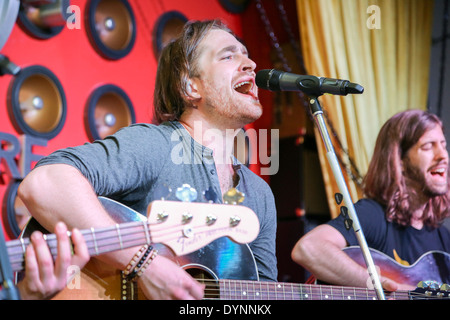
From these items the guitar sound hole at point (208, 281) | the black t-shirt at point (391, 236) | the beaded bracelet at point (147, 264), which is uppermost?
the beaded bracelet at point (147, 264)

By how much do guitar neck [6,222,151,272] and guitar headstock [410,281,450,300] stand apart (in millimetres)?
1178

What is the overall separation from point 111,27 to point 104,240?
2.10m

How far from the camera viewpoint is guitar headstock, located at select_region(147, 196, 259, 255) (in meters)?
1.29

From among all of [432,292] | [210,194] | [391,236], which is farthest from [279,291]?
[391,236]

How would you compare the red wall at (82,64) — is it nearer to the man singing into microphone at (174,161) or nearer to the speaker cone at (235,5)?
the speaker cone at (235,5)

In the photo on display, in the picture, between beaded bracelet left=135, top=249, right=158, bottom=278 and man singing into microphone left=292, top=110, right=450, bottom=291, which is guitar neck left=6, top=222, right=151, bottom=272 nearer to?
beaded bracelet left=135, top=249, right=158, bottom=278

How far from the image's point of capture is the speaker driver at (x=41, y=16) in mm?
2543

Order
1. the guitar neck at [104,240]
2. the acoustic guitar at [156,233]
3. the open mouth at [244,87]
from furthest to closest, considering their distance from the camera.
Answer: the open mouth at [244,87] → the acoustic guitar at [156,233] → the guitar neck at [104,240]

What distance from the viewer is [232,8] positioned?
3750 mm

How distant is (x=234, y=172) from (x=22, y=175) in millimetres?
1069

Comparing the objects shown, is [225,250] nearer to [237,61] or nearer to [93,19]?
[237,61]

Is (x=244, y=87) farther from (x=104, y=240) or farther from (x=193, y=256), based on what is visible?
(x=104, y=240)

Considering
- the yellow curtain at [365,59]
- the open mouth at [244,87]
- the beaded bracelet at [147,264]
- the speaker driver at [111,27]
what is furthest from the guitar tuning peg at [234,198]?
the yellow curtain at [365,59]

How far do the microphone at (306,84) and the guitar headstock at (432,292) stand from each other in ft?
2.94
